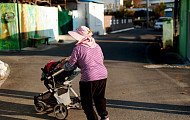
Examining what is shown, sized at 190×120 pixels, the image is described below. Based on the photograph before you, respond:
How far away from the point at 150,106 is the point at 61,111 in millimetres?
2029

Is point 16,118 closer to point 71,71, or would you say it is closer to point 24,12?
point 71,71

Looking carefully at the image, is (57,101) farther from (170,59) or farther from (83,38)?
(170,59)

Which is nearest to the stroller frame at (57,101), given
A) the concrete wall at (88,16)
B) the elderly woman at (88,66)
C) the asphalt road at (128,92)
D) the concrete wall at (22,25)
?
Result: the asphalt road at (128,92)

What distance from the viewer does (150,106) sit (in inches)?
255

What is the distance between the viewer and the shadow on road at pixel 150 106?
242 inches

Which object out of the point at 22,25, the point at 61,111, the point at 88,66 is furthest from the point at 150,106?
the point at 22,25

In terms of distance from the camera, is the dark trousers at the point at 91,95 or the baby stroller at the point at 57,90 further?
the baby stroller at the point at 57,90

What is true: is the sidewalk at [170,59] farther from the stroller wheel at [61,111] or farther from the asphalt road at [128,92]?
the stroller wheel at [61,111]

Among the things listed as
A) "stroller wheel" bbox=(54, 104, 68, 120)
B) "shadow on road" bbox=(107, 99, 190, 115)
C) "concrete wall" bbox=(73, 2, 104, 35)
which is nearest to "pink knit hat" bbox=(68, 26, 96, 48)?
"stroller wheel" bbox=(54, 104, 68, 120)

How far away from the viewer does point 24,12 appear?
17.0 metres

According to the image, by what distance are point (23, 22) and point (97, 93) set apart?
42.7 ft

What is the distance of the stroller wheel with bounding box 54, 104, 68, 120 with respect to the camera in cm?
566

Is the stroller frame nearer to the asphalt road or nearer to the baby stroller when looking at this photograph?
the baby stroller

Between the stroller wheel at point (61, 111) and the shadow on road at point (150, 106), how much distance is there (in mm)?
1265
